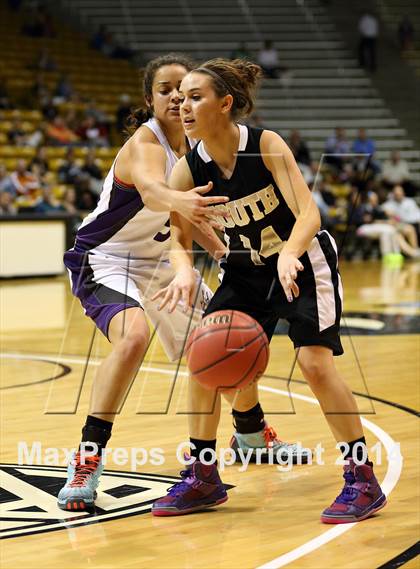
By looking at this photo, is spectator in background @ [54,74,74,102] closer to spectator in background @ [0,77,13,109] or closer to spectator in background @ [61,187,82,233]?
spectator in background @ [0,77,13,109]

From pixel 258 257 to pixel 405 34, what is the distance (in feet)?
73.9

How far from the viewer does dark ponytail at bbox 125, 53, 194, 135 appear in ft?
16.6

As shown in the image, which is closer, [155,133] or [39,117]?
[155,133]

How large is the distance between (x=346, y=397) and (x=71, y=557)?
1289mm

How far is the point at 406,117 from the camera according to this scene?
80.5 ft

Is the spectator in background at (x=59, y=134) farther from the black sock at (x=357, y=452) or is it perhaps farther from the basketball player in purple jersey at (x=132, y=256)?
the black sock at (x=357, y=452)

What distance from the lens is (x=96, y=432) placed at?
15.5ft

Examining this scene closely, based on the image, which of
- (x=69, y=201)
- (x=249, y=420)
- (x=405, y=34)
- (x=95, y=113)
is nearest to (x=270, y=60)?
(x=405, y=34)

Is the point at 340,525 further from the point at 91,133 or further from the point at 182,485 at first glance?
the point at 91,133

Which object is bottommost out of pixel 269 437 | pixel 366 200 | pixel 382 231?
pixel 269 437

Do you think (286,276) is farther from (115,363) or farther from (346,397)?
(115,363)

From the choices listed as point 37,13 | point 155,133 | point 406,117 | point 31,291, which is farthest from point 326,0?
point 155,133

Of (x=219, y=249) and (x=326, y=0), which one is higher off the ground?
(x=326, y=0)

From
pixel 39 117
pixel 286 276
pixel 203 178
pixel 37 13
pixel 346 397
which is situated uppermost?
pixel 37 13
